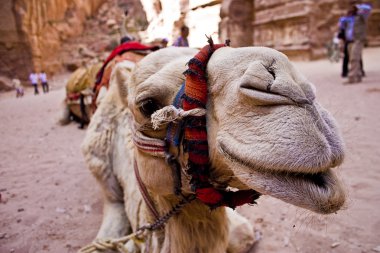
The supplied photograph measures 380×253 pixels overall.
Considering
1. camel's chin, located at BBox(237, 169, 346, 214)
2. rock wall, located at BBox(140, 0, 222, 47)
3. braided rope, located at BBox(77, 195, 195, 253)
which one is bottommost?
braided rope, located at BBox(77, 195, 195, 253)

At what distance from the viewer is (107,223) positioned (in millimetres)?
2188

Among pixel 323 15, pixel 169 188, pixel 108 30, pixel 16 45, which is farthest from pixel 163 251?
pixel 108 30

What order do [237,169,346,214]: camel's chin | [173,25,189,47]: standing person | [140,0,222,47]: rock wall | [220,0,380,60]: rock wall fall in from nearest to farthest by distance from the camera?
[237,169,346,214]: camel's chin, [173,25,189,47]: standing person, [220,0,380,60]: rock wall, [140,0,222,47]: rock wall

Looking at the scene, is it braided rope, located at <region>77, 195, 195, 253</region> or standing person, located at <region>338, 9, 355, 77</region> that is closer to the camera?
braided rope, located at <region>77, 195, 195, 253</region>

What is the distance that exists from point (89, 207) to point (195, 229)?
1890mm

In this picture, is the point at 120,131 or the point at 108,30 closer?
the point at 120,131

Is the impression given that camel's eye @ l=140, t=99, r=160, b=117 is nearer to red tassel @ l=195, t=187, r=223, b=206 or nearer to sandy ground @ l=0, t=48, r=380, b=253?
red tassel @ l=195, t=187, r=223, b=206

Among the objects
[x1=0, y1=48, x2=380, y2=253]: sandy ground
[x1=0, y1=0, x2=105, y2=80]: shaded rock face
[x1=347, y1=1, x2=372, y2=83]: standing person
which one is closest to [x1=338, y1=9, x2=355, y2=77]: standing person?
[x1=347, y1=1, x2=372, y2=83]: standing person

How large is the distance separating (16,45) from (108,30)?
1020 cm

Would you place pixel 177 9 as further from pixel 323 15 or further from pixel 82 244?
pixel 82 244

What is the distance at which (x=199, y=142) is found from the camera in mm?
1098

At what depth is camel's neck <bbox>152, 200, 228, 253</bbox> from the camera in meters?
1.39

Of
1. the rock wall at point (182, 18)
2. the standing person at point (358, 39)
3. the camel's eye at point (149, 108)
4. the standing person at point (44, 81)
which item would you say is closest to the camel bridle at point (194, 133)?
the camel's eye at point (149, 108)

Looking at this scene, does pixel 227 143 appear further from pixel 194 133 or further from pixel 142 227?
pixel 142 227
